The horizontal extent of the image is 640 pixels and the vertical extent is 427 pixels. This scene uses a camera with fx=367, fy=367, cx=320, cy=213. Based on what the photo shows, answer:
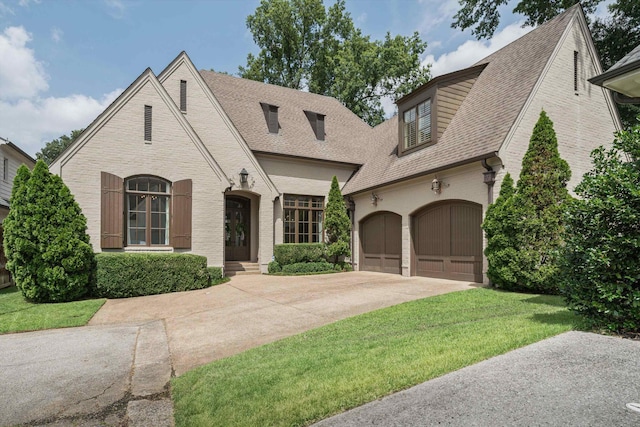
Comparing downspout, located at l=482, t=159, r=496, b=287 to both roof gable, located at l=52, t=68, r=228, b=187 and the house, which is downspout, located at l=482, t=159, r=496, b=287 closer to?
the house

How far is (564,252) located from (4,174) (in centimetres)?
1986

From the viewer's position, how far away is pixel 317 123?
1780 cm

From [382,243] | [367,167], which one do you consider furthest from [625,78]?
[367,167]

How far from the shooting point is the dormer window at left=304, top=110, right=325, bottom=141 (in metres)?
17.7

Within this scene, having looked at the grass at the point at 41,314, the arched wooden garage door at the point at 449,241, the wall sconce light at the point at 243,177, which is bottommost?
the grass at the point at 41,314

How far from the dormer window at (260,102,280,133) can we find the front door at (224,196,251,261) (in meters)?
3.46

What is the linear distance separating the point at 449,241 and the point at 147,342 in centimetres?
870

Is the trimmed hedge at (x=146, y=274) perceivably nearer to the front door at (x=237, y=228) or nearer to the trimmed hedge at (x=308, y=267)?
the trimmed hedge at (x=308, y=267)

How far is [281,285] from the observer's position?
11.3 metres

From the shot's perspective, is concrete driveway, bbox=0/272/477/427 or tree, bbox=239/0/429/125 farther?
tree, bbox=239/0/429/125

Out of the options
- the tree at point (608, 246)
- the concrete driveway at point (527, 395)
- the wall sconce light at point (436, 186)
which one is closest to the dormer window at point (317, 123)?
the wall sconce light at point (436, 186)

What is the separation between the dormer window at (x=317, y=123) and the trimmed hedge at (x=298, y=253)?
553 cm

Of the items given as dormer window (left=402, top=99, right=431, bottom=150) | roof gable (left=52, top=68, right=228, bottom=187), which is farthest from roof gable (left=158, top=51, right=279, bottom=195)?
dormer window (left=402, top=99, right=431, bottom=150)

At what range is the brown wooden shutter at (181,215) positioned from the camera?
477 inches
